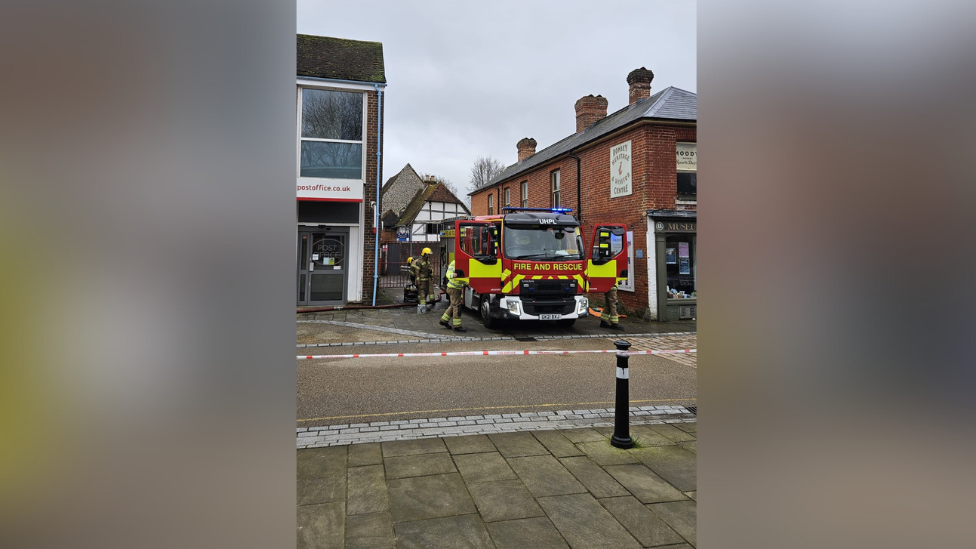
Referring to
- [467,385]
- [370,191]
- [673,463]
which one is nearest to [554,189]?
[370,191]

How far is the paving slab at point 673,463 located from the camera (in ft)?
11.6

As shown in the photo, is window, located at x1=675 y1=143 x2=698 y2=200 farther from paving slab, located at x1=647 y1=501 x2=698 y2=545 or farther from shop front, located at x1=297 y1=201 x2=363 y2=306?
paving slab, located at x1=647 y1=501 x2=698 y2=545

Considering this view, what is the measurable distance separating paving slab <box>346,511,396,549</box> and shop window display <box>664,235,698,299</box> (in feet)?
39.3

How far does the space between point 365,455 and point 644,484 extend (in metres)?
2.19

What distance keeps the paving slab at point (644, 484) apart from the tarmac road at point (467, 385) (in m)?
1.73

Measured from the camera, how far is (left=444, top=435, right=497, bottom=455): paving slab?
13.4 ft

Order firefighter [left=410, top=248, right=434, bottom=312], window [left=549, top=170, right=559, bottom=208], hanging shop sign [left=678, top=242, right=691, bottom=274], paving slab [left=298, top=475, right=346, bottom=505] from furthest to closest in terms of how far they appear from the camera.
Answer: window [left=549, top=170, right=559, bottom=208] < firefighter [left=410, top=248, right=434, bottom=312] < hanging shop sign [left=678, top=242, right=691, bottom=274] < paving slab [left=298, top=475, right=346, bottom=505]

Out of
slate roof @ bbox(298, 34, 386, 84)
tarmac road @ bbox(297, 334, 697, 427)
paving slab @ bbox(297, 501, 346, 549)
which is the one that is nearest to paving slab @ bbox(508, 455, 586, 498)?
paving slab @ bbox(297, 501, 346, 549)
